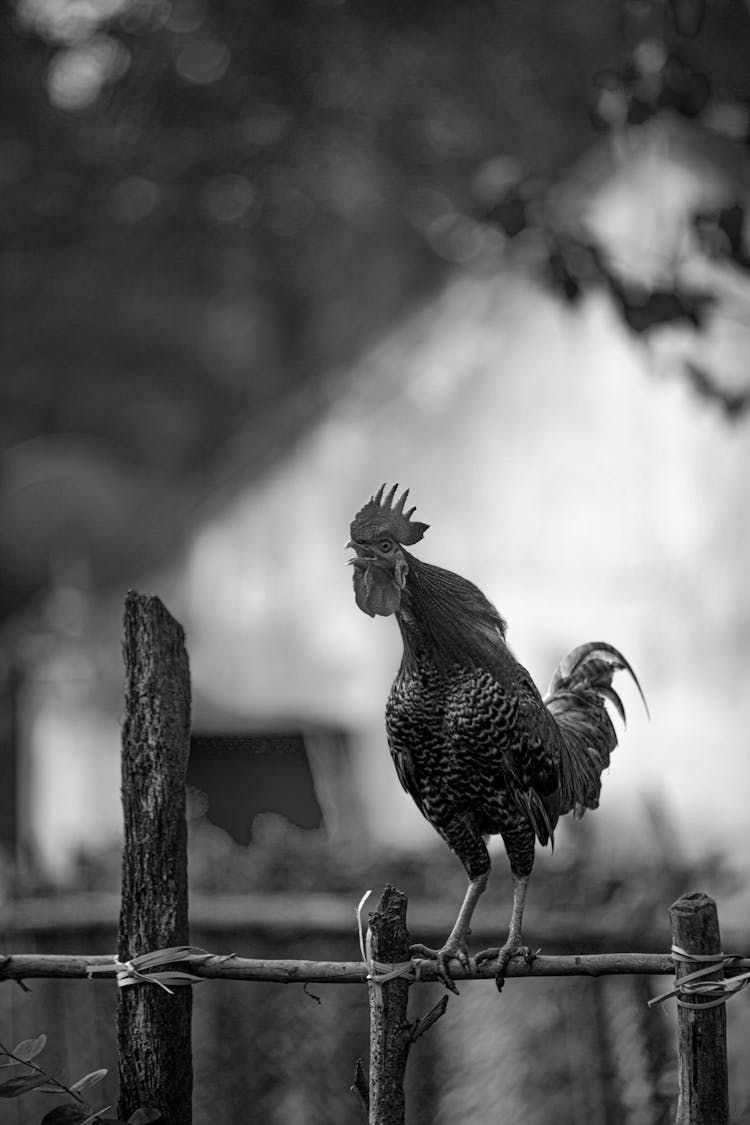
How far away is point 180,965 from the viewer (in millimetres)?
2422

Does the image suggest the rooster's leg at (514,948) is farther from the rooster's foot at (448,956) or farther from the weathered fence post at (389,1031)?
the weathered fence post at (389,1031)

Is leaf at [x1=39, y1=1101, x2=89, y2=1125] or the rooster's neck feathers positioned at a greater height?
the rooster's neck feathers

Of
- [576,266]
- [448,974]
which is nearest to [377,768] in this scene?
[576,266]

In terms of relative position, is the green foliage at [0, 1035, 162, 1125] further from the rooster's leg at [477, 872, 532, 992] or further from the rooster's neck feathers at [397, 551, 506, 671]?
the rooster's neck feathers at [397, 551, 506, 671]

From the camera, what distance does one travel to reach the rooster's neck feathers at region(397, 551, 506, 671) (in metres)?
2.25

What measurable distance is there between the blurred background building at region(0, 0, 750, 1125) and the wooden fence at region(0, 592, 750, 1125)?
145cm

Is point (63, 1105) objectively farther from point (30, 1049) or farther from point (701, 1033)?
point (701, 1033)

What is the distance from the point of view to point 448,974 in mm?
2354

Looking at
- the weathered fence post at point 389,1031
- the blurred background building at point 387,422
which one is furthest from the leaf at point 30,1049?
the blurred background building at point 387,422

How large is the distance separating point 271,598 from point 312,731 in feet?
3.39

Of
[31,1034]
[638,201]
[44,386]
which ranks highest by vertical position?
[44,386]

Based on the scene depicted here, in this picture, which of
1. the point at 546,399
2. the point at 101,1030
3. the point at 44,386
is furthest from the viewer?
the point at 44,386

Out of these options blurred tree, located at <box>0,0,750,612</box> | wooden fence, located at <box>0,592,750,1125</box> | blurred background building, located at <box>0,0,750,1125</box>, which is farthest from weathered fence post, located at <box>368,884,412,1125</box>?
blurred tree, located at <box>0,0,750,612</box>

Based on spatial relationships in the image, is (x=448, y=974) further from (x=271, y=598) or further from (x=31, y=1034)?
(x=271, y=598)
